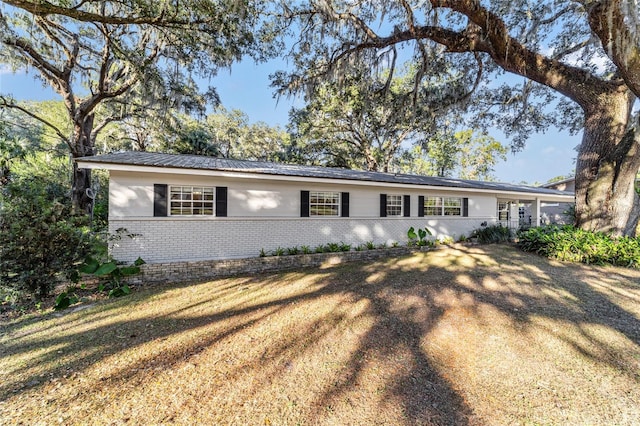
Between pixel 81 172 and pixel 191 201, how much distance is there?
7.25 meters

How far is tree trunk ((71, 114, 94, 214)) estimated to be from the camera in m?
10.3

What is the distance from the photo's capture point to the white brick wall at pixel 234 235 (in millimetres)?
6645

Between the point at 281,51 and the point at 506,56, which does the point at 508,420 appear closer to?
the point at 506,56

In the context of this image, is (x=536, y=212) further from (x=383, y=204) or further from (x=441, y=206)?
(x=383, y=204)

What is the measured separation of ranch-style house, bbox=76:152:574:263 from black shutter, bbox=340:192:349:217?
37 millimetres

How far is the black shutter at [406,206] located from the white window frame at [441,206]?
790mm

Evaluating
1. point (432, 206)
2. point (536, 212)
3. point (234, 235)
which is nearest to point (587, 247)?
point (432, 206)


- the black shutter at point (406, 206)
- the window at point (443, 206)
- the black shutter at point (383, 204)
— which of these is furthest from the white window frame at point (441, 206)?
the black shutter at point (383, 204)

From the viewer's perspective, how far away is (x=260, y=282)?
6484 millimetres

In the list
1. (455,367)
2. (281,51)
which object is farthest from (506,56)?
(455,367)

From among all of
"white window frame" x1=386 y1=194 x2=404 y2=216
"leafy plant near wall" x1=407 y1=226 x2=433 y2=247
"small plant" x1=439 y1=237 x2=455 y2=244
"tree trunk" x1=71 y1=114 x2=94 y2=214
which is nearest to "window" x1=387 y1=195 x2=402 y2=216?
"white window frame" x1=386 y1=194 x2=404 y2=216

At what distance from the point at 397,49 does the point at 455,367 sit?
925 centimetres

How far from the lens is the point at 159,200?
677 cm

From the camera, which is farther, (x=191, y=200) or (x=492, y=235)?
(x=492, y=235)
